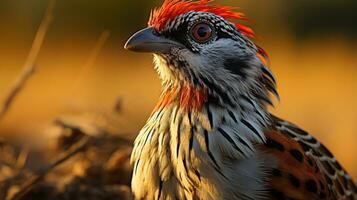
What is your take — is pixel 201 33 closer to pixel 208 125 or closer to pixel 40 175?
pixel 208 125

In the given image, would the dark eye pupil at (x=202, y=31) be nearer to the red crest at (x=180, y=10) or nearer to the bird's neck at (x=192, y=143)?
the red crest at (x=180, y=10)

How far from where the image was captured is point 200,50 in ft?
21.2

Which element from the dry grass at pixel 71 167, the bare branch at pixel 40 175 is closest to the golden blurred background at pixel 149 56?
the dry grass at pixel 71 167

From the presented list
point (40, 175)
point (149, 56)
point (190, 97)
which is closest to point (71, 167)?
point (40, 175)

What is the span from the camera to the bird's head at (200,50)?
6418 mm

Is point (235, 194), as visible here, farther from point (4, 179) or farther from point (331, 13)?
point (331, 13)

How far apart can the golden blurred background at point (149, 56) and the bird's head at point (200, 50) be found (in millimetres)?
5318

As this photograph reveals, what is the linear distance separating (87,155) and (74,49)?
475 inches

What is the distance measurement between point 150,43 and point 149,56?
1054 cm

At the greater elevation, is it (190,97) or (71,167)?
(190,97)

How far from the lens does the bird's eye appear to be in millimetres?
6453

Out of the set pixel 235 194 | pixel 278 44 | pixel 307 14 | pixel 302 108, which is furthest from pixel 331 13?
pixel 235 194

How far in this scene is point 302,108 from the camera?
14484mm

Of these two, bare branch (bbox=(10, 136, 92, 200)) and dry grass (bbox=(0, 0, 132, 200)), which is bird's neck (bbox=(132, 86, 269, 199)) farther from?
dry grass (bbox=(0, 0, 132, 200))
